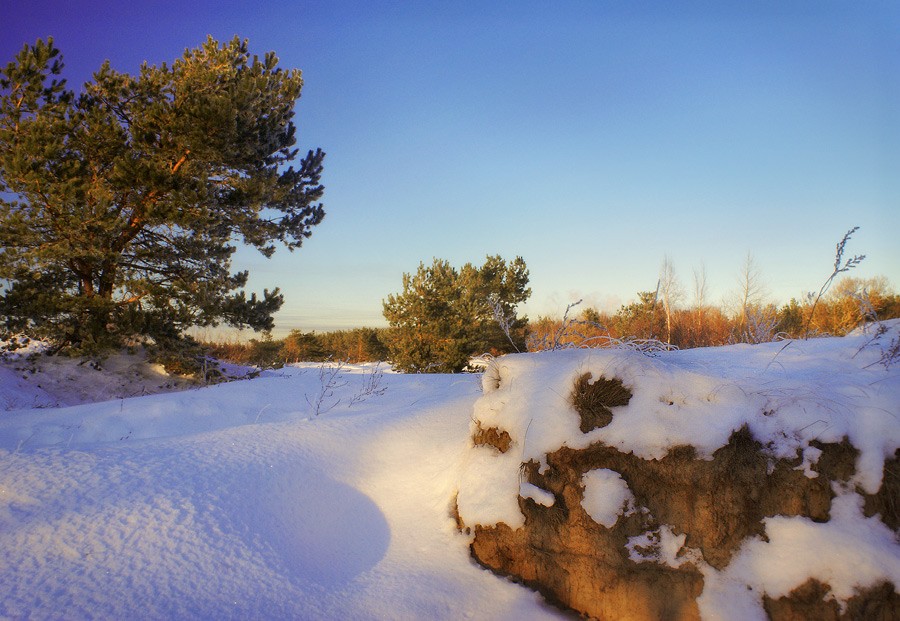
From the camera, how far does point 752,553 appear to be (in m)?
1.96

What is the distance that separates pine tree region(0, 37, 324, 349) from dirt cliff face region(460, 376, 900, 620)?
7.91 metres

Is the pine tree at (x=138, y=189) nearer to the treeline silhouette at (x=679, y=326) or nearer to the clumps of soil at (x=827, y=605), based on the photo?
the treeline silhouette at (x=679, y=326)

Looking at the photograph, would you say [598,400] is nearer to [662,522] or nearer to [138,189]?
[662,522]

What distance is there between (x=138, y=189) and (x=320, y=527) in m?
8.32

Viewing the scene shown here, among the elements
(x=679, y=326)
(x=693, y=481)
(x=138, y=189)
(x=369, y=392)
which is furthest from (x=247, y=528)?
(x=679, y=326)

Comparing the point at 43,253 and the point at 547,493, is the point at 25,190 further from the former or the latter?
the point at 547,493

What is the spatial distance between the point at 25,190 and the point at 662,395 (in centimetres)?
980

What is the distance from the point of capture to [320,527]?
8.52 ft

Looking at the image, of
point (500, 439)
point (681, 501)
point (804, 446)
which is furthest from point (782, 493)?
point (500, 439)

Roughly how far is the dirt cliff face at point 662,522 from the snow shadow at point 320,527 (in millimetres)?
746

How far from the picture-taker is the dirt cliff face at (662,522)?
1902 millimetres

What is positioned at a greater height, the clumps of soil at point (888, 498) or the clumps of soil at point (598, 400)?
the clumps of soil at point (598, 400)

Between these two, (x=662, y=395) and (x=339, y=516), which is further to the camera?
(x=339, y=516)

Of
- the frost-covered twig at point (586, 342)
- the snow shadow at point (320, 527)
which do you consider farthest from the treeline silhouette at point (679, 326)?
the snow shadow at point (320, 527)
